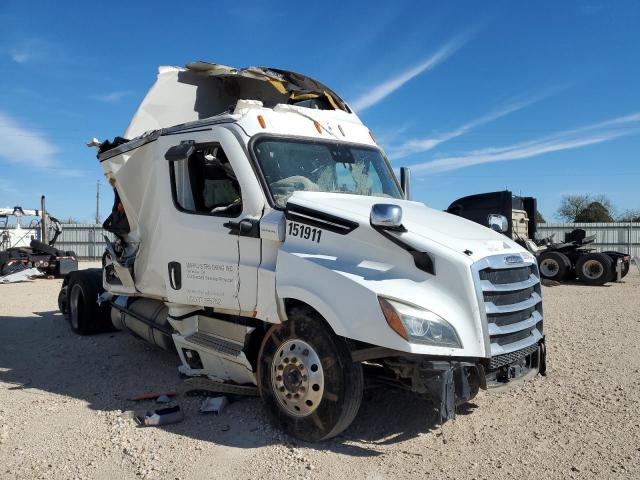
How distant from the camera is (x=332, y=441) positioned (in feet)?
13.5

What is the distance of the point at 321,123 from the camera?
5496mm

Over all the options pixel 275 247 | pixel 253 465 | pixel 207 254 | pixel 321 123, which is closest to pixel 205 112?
pixel 321 123

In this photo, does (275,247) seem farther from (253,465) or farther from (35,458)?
(35,458)

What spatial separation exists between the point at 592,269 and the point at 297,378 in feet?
48.7

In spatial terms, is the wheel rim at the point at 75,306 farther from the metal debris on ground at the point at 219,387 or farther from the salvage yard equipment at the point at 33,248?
the salvage yard equipment at the point at 33,248

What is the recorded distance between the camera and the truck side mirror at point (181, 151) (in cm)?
503

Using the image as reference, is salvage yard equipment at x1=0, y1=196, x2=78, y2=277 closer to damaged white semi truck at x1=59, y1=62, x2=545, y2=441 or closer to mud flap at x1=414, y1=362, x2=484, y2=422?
damaged white semi truck at x1=59, y1=62, x2=545, y2=441

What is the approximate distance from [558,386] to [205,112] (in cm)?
518

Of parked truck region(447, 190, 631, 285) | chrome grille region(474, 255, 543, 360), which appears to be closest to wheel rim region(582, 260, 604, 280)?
parked truck region(447, 190, 631, 285)

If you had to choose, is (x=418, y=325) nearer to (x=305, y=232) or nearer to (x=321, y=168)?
(x=305, y=232)

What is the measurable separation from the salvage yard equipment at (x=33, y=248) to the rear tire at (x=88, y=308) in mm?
8368

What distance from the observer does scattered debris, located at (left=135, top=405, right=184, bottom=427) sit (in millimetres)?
4535

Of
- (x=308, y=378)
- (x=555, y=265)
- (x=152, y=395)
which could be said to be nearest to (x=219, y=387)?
(x=152, y=395)

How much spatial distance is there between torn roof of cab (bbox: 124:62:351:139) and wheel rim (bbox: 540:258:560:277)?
1270 centimetres
